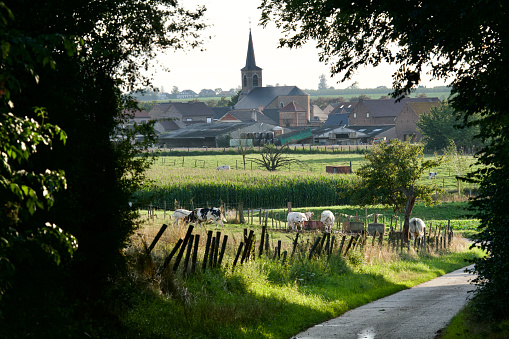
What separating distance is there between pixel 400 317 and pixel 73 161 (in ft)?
31.9

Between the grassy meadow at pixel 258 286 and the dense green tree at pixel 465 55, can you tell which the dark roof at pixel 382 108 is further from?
the dense green tree at pixel 465 55

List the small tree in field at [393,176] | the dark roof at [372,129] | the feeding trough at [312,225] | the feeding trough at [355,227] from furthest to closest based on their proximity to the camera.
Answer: the dark roof at [372,129] < the feeding trough at [312,225] < the feeding trough at [355,227] < the small tree in field at [393,176]

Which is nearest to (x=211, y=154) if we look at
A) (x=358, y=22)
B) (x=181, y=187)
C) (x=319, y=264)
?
(x=181, y=187)

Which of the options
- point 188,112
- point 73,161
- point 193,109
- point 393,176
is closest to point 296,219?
point 393,176

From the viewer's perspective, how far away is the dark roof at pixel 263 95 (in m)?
187

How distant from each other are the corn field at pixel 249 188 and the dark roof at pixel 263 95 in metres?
131

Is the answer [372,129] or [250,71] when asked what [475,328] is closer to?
[372,129]

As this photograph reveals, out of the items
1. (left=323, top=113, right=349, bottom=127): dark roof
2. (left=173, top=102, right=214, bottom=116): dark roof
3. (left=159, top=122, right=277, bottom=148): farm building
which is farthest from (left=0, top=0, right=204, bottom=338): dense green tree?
(left=173, top=102, right=214, bottom=116): dark roof

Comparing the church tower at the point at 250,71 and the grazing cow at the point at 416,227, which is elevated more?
the church tower at the point at 250,71

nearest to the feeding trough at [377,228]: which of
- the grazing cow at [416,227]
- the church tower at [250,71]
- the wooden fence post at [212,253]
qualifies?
the grazing cow at [416,227]

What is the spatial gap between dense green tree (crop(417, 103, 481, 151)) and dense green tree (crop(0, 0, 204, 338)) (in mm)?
90175

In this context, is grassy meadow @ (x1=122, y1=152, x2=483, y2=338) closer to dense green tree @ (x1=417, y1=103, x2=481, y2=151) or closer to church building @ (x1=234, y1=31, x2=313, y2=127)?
dense green tree @ (x1=417, y1=103, x2=481, y2=151)

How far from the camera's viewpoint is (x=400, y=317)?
1500 centimetres

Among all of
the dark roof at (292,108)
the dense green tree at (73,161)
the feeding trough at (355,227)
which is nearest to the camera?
the dense green tree at (73,161)
